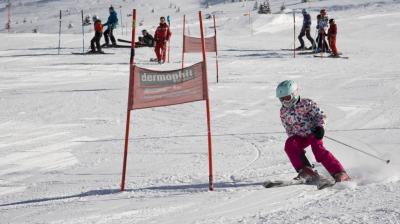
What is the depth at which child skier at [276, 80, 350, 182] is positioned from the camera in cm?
619

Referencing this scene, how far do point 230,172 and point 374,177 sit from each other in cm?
169

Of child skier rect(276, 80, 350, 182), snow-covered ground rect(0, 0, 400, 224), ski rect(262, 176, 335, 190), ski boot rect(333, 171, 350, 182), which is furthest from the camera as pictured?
child skier rect(276, 80, 350, 182)

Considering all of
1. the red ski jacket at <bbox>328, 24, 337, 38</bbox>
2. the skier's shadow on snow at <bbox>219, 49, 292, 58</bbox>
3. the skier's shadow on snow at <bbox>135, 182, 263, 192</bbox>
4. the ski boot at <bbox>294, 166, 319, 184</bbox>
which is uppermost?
the red ski jacket at <bbox>328, 24, 337, 38</bbox>

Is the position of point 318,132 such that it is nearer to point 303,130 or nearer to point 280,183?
point 303,130

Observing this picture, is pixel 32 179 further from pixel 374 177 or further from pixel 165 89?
pixel 374 177

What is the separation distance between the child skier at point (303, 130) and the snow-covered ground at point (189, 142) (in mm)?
321

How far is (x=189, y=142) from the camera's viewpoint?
9406 mm

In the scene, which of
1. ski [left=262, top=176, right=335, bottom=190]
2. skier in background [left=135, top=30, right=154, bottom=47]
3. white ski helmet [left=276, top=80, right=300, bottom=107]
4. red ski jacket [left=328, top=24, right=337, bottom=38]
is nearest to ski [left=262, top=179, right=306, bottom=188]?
ski [left=262, top=176, right=335, bottom=190]

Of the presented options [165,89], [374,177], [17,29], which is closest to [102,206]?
[165,89]

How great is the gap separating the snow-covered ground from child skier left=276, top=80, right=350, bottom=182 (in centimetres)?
32

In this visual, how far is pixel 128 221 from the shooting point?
5180 millimetres

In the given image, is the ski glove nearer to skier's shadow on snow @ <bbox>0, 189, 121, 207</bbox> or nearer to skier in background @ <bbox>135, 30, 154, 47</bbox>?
skier's shadow on snow @ <bbox>0, 189, 121, 207</bbox>

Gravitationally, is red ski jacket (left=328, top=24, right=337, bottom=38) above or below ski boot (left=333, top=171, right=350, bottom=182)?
above

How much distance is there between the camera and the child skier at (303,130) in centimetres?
619
